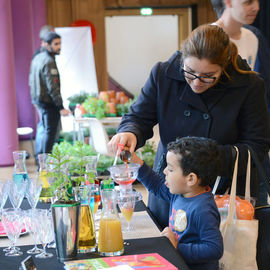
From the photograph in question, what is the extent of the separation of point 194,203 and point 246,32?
1.54m

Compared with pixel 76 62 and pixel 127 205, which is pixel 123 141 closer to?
pixel 127 205

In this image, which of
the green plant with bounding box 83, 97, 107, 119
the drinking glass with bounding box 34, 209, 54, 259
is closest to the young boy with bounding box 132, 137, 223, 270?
the drinking glass with bounding box 34, 209, 54, 259

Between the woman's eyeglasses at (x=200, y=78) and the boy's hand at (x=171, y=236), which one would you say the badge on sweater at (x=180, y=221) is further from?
the woman's eyeglasses at (x=200, y=78)

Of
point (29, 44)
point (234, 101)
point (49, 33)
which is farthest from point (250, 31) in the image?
point (29, 44)

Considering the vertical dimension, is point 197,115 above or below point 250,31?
below

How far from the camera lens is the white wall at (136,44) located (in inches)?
533

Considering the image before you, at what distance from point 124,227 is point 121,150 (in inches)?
13.3

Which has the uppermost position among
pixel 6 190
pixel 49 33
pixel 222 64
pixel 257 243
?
pixel 49 33

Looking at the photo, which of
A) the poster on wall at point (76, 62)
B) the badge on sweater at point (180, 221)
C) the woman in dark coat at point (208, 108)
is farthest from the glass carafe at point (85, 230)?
the poster on wall at point (76, 62)

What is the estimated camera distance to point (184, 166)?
6.89 ft

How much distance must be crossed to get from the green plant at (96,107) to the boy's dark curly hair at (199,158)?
4.48m

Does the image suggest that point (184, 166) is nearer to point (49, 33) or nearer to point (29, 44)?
point (49, 33)

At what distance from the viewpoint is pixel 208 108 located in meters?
2.40

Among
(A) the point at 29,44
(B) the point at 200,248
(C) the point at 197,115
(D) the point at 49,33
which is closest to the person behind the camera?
(B) the point at 200,248
